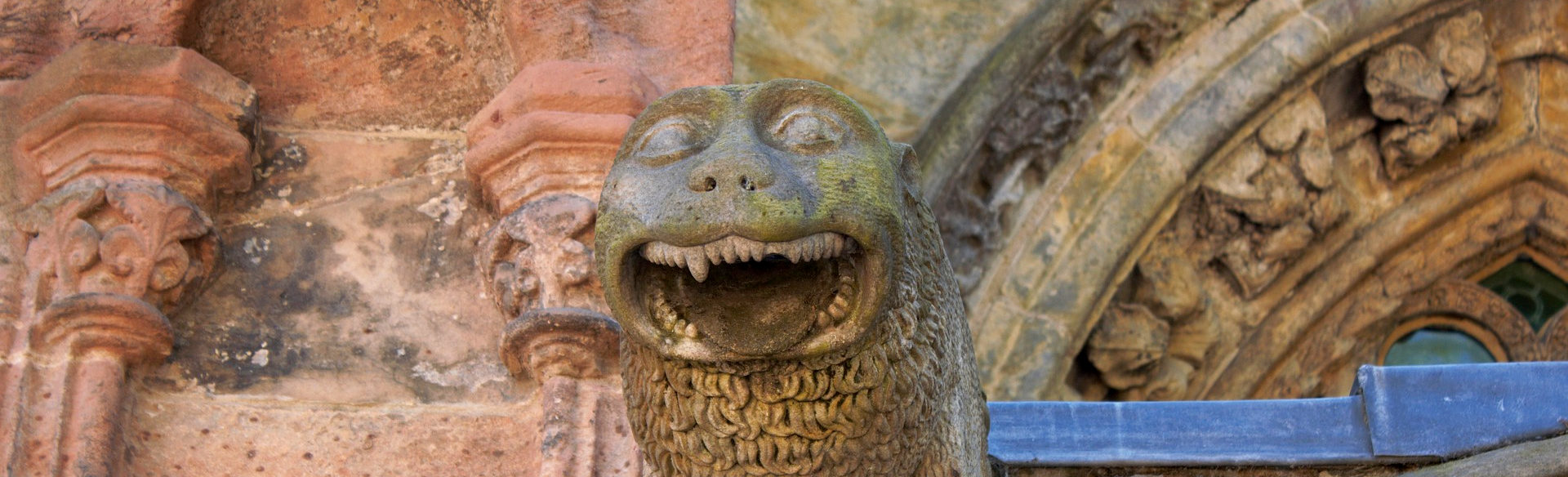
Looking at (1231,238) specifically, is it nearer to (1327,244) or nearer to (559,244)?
(1327,244)

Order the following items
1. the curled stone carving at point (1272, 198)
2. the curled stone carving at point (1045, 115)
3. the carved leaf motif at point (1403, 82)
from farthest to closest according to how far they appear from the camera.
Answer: the carved leaf motif at point (1403, 82) < the curled stone carving at point (1272, 198) < the curled stone carving at point (1045, 115)

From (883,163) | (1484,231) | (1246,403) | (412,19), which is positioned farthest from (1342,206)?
(883,163)

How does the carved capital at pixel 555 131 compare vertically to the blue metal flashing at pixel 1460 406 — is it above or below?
above

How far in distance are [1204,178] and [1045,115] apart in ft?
1.75

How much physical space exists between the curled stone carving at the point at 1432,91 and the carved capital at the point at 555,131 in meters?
2.98

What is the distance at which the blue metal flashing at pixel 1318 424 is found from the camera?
10.9ft

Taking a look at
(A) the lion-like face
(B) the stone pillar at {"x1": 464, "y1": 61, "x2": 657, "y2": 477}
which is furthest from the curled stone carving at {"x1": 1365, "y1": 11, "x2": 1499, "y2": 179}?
(A) the lion-like face

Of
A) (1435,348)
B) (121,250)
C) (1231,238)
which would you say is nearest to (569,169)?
(121,250)

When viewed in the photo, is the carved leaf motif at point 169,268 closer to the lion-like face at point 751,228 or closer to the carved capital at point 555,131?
the carved capital at point 555,131

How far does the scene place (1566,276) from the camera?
6.26 m

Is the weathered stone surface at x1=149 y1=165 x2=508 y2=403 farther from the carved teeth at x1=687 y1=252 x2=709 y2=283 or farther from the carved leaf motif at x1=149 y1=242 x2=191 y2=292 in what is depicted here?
the carved teeth at x1=687 y1=252 x2=709 y2=283

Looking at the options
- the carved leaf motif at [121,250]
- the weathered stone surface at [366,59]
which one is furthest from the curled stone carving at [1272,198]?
the carved leaf motif at [121,250]

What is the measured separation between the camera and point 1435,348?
6293mm

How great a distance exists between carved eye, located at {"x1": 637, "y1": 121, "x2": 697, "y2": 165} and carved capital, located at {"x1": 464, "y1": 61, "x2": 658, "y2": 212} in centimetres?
84
